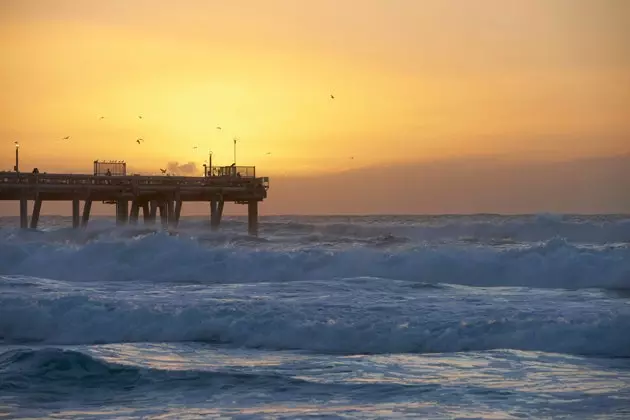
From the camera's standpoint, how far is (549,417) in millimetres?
12688

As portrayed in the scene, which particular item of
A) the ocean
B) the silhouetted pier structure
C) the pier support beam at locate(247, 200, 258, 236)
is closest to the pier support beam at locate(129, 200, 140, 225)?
the silhouetted pier structure

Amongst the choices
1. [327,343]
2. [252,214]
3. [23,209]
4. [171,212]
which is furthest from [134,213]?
[327,343]

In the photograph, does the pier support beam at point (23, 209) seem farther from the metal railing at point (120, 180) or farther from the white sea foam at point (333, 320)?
the white sea foam at point (333, 320)

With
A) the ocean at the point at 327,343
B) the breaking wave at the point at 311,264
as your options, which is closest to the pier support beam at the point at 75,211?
the breaking wave at the point at 311,264

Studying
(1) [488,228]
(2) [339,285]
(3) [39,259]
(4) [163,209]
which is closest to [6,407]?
(2) [339,285]

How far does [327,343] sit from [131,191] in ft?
89.7

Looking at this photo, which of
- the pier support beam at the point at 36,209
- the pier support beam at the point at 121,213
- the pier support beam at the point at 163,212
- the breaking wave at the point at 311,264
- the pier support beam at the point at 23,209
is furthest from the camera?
the pier support beam at the point at 163,212

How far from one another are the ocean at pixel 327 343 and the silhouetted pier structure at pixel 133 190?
11.1m

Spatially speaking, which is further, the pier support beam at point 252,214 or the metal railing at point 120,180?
the pier support beam at point 252,214

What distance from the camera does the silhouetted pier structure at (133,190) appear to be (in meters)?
43.0

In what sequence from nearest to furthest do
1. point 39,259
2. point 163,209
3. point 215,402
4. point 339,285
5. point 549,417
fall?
point 549,417 → point 215,402 → point 339,285 → point 39,259 → point 163,209

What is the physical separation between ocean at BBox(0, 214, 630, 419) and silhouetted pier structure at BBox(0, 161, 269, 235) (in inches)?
438

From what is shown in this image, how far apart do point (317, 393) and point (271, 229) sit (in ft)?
216

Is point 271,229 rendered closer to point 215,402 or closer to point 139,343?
point 139,343
